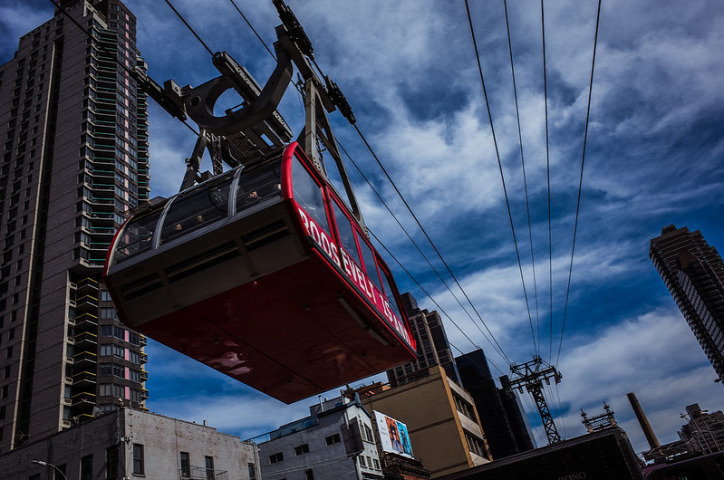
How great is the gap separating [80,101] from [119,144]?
9.60 meters

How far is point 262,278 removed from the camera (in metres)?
8.66

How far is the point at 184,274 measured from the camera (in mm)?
8844

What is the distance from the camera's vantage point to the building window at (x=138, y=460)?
88.5ft

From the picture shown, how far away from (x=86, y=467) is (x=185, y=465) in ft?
18.1

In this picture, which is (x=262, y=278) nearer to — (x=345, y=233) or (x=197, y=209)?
(x=197, y=209)

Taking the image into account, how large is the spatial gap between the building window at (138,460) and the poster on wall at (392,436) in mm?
23560

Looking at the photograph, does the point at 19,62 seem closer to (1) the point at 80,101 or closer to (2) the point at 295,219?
(1) the point at 80,101

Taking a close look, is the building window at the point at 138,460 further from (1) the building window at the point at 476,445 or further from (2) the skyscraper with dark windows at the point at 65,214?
(1) the building window at the point at 476,445

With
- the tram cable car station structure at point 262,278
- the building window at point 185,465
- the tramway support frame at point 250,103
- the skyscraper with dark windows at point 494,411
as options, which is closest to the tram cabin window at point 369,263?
the tram cable car station structure at point 262,278

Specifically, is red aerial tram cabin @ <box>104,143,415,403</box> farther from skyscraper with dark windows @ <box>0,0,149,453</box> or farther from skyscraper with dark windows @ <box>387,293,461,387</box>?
skyscraper with dark windows @ <box>387,293,461,387</box>

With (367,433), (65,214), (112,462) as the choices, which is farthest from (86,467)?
(65,214)

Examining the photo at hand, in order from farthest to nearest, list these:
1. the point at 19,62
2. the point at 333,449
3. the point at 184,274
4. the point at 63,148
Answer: the point at 19,62, the point at 63,148, the point at 333,449, the point at 184,274

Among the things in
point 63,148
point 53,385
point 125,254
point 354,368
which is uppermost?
point 63,148

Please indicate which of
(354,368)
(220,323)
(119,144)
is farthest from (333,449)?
(119,144)
